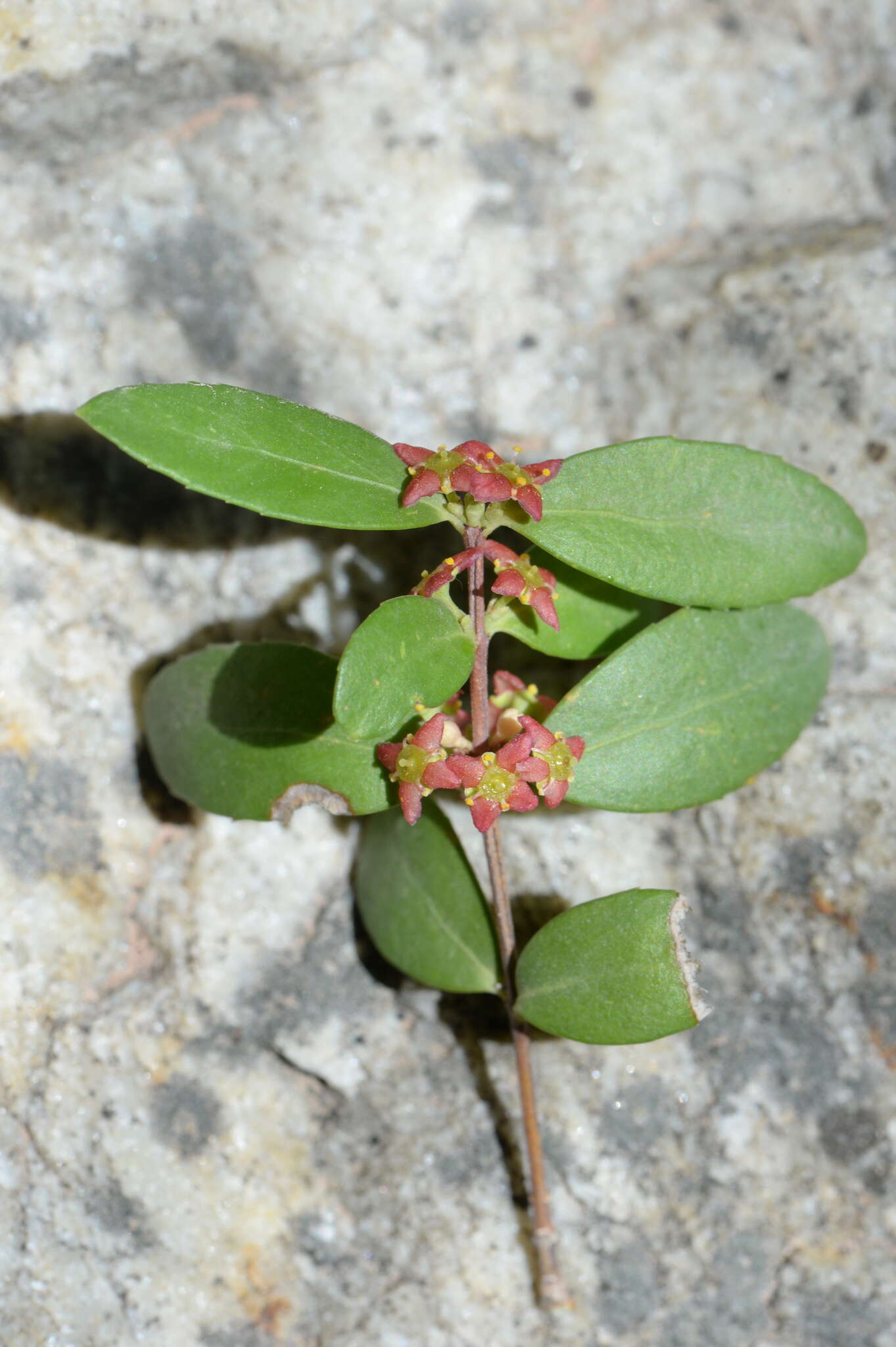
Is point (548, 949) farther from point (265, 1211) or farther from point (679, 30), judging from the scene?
point (679, 30)

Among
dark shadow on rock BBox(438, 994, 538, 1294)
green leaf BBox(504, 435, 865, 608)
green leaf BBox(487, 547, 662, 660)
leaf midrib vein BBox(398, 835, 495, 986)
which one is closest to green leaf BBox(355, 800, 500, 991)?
leaf midrib vein BBox(398, 835, 495, 986)

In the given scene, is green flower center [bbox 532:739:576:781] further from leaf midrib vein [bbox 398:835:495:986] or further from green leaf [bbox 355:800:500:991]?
leaf midrib vein [bbox 398:835:495:986]

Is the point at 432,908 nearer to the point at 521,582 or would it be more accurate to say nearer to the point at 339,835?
the point at 339,835

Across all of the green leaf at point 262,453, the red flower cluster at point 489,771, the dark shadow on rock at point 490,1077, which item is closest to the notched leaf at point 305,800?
the red flower cluster at point 489,771

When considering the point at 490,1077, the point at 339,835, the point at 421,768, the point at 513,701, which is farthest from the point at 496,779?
the point at 490,1077

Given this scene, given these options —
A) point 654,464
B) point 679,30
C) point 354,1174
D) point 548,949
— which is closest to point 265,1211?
point 354,1174

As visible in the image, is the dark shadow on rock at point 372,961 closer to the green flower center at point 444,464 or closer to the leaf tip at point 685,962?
the leaf tip at point 685,962
